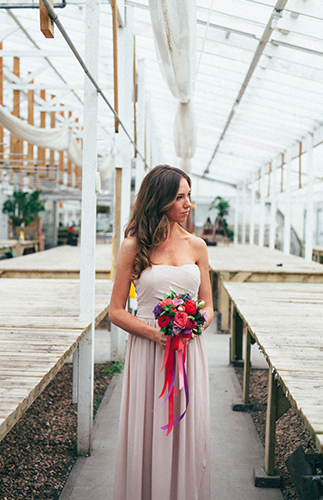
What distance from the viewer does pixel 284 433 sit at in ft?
10.0

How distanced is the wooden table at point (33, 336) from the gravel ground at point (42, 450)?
775 mm

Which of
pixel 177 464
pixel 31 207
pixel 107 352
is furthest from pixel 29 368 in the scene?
pixel 31 207

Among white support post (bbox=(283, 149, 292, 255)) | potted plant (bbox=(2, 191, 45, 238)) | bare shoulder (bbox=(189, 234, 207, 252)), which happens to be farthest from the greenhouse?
potted plant (bbox=(2, 191, 45, 238))

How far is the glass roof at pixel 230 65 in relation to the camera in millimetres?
4773

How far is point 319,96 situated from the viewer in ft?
21.8

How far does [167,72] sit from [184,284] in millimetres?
2192

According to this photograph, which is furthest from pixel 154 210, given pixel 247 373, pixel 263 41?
pixel 263 41

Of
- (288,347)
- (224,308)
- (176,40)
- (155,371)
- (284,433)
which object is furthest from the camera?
(224,308)

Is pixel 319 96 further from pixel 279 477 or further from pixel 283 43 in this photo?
pixel 279 477

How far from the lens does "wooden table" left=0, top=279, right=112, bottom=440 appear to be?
152cm

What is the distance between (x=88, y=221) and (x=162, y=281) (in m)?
0.95

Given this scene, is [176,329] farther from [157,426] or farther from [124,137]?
[124,137]

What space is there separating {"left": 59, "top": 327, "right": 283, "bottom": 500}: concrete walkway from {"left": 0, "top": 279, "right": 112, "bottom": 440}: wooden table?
0.77 meters

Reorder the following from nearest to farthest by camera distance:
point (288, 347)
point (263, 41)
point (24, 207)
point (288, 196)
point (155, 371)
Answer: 1. point (155, 371)
2. point (288, 347)
3. point (263, 41)
4. point (288, 196)
5. point (24, 207)
